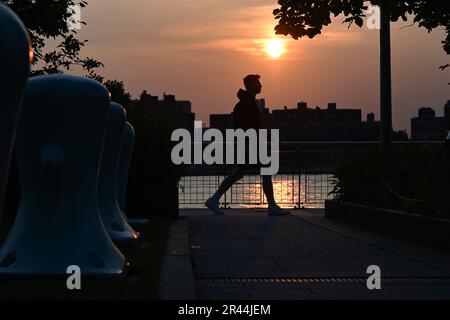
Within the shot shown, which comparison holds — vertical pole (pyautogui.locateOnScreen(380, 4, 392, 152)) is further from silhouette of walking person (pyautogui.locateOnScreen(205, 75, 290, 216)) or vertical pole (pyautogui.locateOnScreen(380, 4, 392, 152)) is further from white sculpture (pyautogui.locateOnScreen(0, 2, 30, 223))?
white sculpture (pyautogui.locateOnScreen(0, 2, 30, 223))

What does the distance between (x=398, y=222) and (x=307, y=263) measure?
334cm

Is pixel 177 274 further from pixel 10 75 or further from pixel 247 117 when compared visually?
pixel 247 117

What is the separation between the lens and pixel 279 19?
46.7 ft

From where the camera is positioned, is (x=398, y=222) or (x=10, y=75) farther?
(x=398, y=222)

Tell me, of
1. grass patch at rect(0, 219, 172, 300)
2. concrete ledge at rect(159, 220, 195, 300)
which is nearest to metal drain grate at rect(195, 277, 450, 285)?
concrete ledge at rect(159, 220, 195, 300)

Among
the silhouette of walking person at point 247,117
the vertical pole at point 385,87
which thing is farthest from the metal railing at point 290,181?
the silhouette of walking person at point 247,117

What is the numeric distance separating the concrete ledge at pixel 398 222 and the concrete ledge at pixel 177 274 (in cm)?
281

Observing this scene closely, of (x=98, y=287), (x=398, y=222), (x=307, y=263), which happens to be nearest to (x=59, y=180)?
(x=98, y=287)

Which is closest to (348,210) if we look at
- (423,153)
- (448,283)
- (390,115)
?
(423,153)

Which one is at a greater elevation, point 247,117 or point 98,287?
point 247,117

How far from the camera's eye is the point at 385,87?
18188 millimetres

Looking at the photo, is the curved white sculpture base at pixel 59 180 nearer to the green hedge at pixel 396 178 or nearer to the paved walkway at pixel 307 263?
the paved walkway at pixel 307 263

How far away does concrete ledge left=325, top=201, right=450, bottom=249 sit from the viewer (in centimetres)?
1121
